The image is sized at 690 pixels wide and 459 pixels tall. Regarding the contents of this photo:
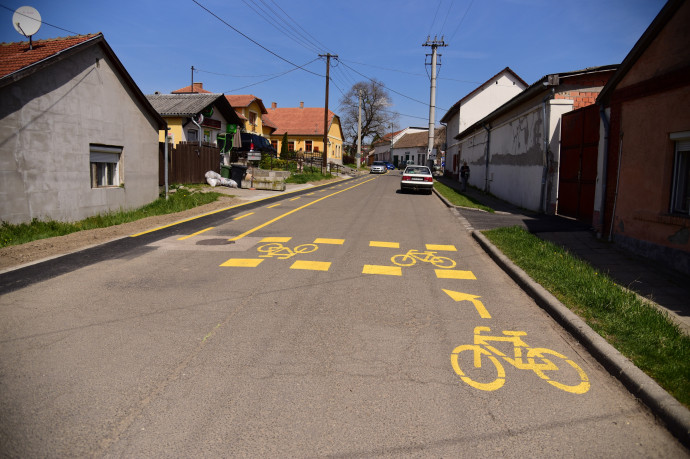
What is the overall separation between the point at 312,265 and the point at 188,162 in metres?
16.3

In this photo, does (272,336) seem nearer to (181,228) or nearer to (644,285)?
(644,285)

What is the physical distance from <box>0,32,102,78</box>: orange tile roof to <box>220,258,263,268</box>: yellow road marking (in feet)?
22.8

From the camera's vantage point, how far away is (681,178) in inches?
298

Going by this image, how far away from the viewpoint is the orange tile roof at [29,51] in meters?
10.7

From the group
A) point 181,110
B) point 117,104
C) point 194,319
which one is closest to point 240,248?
point 194,319

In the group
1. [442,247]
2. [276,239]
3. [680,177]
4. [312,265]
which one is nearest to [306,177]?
[276,239]

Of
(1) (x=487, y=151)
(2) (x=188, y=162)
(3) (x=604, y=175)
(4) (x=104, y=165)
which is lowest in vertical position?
(4) (x=104, y=165)

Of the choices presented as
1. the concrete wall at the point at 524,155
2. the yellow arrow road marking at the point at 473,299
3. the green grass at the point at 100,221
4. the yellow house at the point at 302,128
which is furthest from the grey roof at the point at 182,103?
the yellow house at the point at 302,128

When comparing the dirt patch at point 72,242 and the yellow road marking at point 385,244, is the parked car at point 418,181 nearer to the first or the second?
the dirt patch at point 72,242

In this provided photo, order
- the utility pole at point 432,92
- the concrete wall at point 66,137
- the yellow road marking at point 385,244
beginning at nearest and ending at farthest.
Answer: the yellow road marking at point 385,244 → the concrete wall at point 66,137 → the utility pole at point 432,92

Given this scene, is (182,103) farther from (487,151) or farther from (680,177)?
(680,177)

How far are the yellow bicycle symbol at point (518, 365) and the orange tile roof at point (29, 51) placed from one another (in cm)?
1112

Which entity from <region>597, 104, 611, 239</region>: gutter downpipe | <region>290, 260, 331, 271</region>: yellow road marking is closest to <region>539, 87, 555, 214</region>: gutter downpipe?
<region>597, 104, 611, 239</region>: gutter downpipe

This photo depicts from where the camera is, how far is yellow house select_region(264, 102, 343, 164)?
2440 inches
